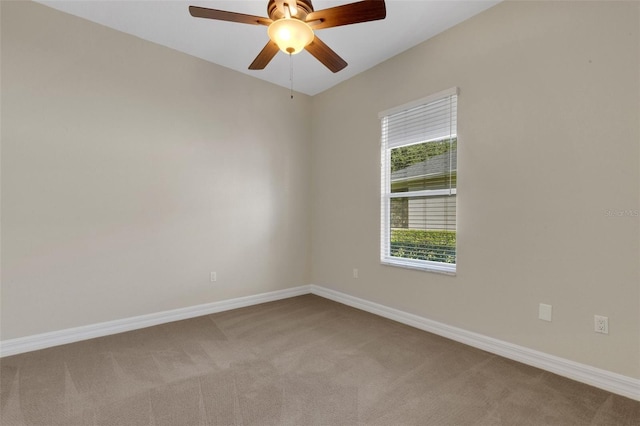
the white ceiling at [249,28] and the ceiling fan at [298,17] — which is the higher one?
the white ceiling at [249,28]

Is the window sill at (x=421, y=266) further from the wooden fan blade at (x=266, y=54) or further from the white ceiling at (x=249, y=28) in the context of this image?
the wooden fan blade at (x=266, y=54)

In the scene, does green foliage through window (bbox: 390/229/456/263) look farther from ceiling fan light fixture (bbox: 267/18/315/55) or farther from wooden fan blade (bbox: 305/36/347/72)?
ceiling fan light fixture (bbox: 267/18/315/55)

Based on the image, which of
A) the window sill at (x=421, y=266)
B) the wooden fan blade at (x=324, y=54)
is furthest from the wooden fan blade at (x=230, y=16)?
the window sill at (x=421, y=266)

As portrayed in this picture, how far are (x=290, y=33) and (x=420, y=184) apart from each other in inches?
78.5

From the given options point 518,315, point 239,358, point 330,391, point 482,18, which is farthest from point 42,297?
point 482,18

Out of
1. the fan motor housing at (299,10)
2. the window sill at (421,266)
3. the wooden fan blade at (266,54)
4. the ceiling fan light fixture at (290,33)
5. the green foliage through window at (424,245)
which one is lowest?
the window sill at (421,266)

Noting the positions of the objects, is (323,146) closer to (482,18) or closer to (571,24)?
(482,18)

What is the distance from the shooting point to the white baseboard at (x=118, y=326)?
258cm

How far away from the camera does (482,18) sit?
8.77ft

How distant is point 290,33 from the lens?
1.93 m

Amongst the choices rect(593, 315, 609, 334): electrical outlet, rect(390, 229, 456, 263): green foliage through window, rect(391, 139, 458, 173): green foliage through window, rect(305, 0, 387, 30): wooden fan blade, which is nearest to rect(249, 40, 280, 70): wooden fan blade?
rect(305, 0, 387, 30): wooden fan blade

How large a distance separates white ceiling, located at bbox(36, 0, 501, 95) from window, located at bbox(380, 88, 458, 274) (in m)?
0.64

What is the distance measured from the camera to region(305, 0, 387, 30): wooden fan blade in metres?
1.82

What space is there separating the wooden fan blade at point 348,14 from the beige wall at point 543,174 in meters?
1.32
